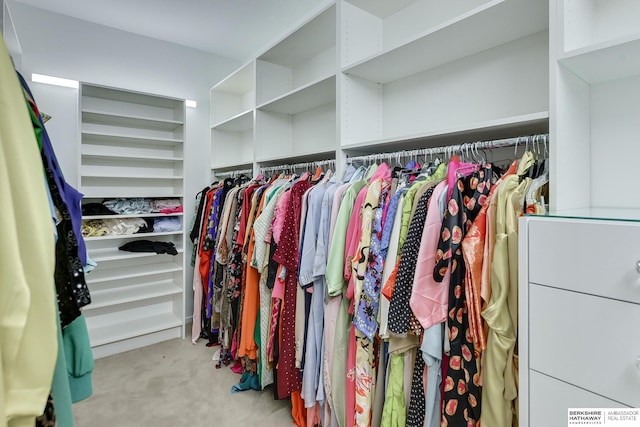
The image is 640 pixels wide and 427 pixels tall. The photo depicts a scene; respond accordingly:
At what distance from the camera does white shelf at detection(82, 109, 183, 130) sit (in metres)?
2.61

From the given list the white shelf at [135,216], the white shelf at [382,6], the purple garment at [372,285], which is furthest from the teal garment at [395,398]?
the white shelf at [135,216]

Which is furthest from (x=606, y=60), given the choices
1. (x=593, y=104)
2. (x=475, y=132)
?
(x=475, y=132)

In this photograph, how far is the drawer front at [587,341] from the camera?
2.41 feet

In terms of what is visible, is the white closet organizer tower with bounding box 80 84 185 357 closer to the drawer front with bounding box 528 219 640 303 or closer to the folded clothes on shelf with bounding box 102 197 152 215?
the folded clothes on shelf with bounding box 102 197 152 215

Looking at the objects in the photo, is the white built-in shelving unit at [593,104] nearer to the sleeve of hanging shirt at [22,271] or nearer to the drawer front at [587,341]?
the drawer front at [587,341]

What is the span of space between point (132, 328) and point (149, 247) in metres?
0.71

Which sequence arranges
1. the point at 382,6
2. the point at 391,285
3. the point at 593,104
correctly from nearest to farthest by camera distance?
1. the point at 593,104
2. the point at 391,285
3. the point at 382,6

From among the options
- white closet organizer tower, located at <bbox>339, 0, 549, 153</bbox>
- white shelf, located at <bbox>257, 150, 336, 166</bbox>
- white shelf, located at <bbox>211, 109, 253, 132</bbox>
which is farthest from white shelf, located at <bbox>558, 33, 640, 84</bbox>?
white shelf, located at <bbox>211, 109, 253, 132</bbox>

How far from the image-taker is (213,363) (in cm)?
250

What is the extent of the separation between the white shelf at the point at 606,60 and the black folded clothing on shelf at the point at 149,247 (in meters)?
2.83

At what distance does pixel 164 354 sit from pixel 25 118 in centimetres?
249

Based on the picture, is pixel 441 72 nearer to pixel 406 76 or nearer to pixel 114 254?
pixel 406 76

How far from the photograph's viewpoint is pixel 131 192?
2.77m

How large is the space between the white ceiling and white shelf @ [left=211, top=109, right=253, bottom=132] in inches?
21.9
